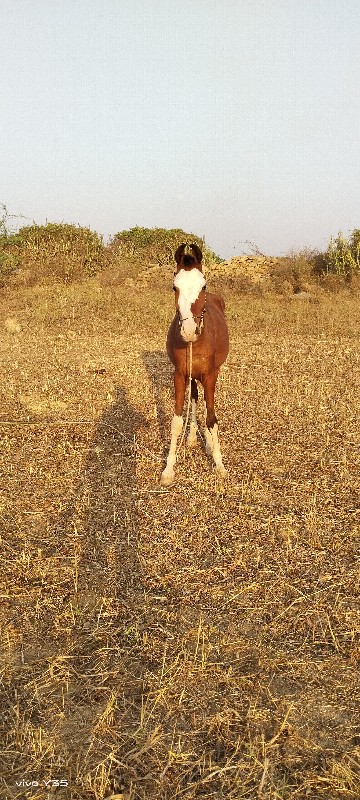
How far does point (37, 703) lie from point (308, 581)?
87.6 inches

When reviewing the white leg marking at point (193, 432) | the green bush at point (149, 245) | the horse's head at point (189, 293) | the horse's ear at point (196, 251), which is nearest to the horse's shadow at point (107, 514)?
the white leg marking at point (193, 432)

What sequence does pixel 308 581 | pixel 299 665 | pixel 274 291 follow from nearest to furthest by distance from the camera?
1. pixel 299 665
2. pixel 308 581
3. pixel 274 291

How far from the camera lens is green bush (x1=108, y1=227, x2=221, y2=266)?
2688cm

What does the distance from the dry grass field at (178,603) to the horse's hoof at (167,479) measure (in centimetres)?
10

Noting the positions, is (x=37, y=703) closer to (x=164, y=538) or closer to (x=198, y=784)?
(x=198, y=784)

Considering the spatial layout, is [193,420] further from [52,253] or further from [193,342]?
[52,253]

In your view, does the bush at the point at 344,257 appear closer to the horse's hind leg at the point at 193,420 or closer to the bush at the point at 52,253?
the bush at the point at 52,253

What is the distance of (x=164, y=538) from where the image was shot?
205 inches

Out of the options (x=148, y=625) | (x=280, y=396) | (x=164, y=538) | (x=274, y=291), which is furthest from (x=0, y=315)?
(x=148, y=625)

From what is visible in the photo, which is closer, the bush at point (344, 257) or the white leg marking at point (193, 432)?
the white leg marking at point (193, 432)

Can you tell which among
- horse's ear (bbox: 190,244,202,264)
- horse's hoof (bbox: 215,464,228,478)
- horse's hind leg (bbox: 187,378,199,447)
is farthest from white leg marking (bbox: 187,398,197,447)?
horse's ear (bbox: 190,244,202,264)

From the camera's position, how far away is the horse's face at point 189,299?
5.94 metres

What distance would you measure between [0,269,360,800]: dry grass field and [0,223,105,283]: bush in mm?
14589

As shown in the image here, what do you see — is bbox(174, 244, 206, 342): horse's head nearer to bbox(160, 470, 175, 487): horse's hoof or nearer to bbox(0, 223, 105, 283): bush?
bbox(160, 470, 175, 487): horse's hoof
